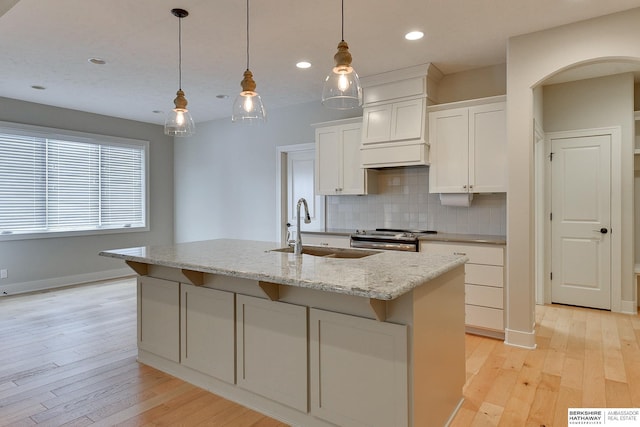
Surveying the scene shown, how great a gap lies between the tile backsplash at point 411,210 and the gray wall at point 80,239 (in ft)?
11.6

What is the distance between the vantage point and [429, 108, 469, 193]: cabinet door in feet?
12.8

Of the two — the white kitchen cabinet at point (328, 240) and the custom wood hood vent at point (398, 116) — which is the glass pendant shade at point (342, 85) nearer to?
the custom wood hood vent at point (398, 116)

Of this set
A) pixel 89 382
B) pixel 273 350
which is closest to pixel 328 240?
pixel 273 350

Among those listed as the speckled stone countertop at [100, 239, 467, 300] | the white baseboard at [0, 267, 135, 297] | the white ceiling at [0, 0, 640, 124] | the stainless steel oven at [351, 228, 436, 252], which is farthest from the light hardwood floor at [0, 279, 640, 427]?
the white ceiling at [0, 0, 640, 124]

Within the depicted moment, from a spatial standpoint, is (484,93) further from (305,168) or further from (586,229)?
(305,168)

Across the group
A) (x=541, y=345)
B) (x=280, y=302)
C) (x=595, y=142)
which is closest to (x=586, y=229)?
(x=595, y=142)

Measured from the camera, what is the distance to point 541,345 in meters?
3.36

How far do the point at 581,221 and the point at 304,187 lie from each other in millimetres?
3534

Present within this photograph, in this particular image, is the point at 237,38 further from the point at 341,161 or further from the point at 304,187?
the point at 304,187

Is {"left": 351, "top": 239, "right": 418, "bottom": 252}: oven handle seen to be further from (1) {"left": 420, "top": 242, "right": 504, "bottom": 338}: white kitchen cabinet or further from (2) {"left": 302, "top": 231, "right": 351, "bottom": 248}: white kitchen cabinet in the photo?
(1) {"left": 420, "top": 242, "right": 504, "bottom": 338}: white kitchen cabinet

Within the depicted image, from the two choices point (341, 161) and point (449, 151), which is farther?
point (341, 161)

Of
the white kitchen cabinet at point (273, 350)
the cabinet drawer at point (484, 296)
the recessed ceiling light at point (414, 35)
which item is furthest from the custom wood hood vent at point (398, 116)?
the white kitchen cabinet at point (273, 350)

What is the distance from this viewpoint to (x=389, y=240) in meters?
4.04

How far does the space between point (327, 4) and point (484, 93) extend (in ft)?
7.15
